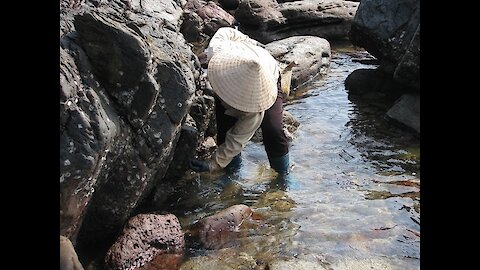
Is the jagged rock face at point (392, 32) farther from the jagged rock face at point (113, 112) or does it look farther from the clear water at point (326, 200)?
the jagged rock face at point (113, 112)

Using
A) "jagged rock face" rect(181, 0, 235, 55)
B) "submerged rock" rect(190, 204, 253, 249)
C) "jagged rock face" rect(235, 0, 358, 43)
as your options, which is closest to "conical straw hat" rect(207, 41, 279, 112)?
"submerged rock" rect(190, 204, 253, 249)

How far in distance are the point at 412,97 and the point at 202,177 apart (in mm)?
3760

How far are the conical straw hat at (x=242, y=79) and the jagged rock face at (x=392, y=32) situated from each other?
374 centimetres

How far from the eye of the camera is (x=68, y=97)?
12.1 feet

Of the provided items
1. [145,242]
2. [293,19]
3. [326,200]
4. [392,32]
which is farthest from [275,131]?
[293,19]

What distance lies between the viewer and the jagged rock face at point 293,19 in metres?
13.7

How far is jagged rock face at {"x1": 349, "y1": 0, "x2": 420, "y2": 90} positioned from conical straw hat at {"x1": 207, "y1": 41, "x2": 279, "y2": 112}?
374 cm

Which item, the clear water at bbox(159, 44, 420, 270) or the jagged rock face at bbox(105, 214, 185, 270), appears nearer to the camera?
the jagged rock face at bbox(105, 214, 185, 270)

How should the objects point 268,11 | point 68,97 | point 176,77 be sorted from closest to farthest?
point 68,97, point 176,77, point 268,11

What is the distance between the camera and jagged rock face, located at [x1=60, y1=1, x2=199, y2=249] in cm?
374

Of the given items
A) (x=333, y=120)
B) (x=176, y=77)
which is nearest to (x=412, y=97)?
(x=333, y=120)

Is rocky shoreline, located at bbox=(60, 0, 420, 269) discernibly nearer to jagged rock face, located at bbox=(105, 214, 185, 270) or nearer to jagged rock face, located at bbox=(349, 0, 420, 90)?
jagged rock face, located at bbox=(105, 214, 185, 270)

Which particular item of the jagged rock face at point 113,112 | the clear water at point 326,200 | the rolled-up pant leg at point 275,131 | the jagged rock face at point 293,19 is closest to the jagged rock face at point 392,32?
the clear water at point 326,200
